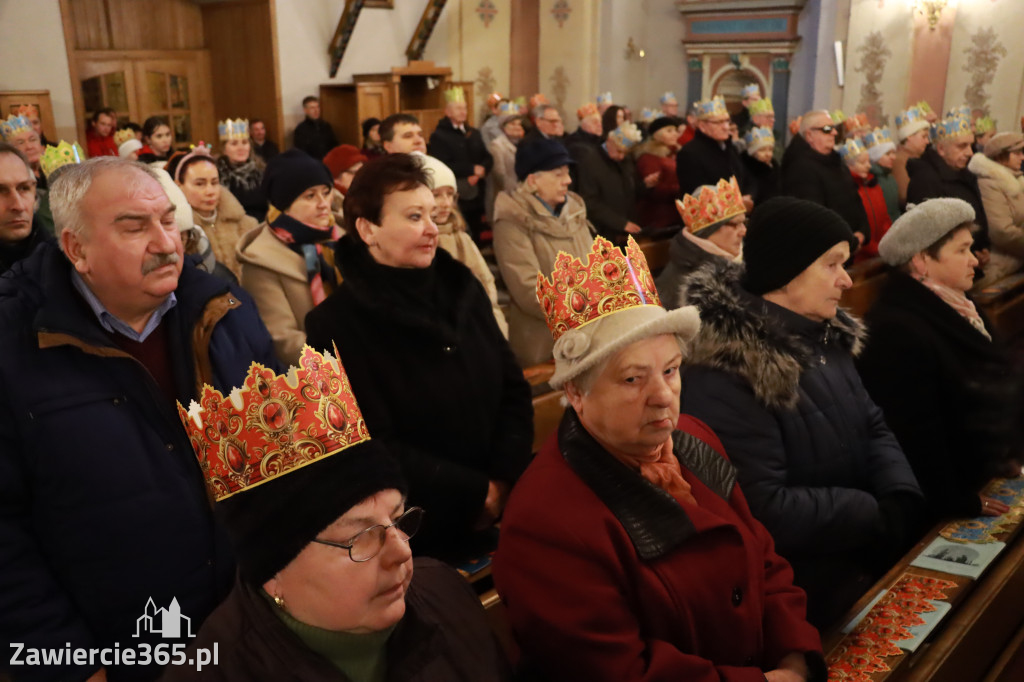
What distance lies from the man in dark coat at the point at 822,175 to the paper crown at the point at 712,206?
217 cm

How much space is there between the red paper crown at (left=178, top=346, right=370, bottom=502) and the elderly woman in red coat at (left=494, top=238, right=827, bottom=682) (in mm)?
444

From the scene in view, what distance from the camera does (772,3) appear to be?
13.6 metres

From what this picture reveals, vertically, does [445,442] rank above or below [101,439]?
below

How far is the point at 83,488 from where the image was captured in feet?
6.26

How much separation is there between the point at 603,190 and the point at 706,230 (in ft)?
10.3

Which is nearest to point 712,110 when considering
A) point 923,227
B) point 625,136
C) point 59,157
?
point 625,136

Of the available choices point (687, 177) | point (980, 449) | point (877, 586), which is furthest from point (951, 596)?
point (687, 177)

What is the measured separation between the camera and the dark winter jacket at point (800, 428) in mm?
2320

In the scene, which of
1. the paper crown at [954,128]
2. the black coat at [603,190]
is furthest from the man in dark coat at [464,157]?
the paper crown at [954,128]

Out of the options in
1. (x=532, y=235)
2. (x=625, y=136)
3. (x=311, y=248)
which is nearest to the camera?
(x=311, y=248)

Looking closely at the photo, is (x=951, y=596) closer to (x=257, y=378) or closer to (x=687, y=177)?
(x=257, y=378)

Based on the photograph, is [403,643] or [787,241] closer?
[403,643]

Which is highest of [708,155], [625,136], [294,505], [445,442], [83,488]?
[625,136]

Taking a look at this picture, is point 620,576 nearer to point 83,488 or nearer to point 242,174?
point 83,488
